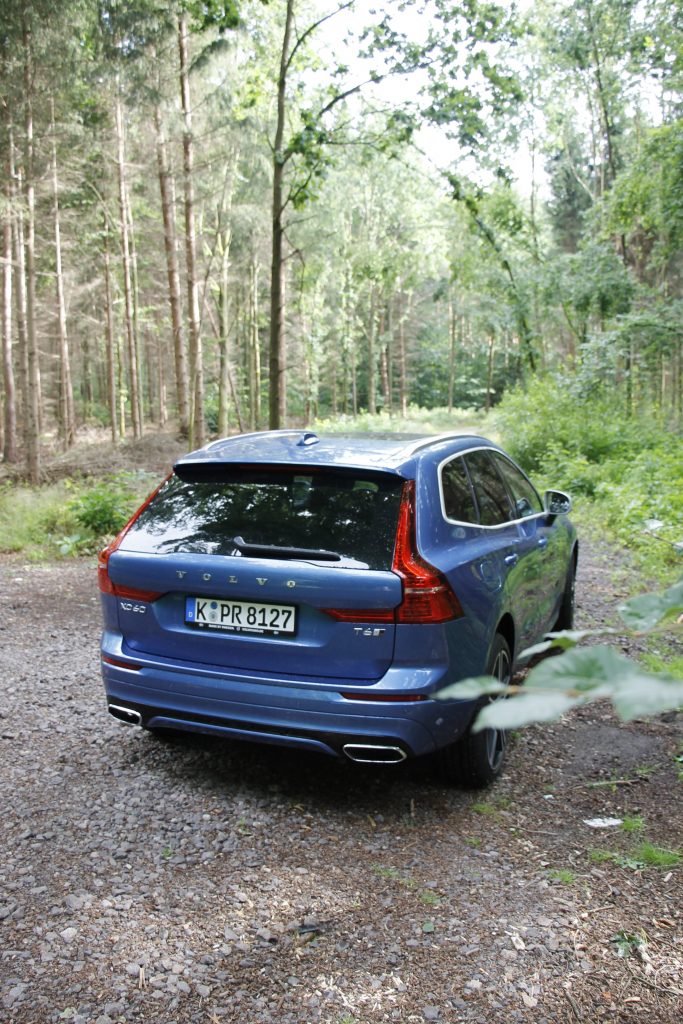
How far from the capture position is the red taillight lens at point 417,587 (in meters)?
3.46

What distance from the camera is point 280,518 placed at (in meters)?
3.80

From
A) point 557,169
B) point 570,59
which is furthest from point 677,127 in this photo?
point 557,169

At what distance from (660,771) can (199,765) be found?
2.50 meters

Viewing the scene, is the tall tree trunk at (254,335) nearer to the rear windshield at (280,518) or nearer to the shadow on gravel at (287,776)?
the shadow on gravel at (287,776)

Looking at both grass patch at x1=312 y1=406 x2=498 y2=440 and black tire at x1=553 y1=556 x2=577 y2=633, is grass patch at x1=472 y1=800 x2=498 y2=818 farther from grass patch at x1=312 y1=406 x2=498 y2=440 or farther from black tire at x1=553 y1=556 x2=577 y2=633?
grass patch at x1=312 y1=406 x2=498 y2=440

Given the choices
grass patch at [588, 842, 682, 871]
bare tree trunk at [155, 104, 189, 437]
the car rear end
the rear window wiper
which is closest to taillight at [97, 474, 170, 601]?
the car rear end

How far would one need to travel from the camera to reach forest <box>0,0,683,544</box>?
36.2 ft

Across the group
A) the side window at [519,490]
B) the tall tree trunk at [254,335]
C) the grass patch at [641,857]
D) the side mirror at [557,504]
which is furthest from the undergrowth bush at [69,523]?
the tall tree trunk at [254,335]

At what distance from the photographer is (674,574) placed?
863 centimetres

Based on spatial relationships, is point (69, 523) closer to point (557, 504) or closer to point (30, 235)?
point (30, 235)

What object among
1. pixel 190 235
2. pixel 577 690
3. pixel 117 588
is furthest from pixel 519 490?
pixel 190 235

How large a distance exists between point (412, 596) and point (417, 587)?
0.15 feet

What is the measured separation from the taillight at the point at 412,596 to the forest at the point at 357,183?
7.35m

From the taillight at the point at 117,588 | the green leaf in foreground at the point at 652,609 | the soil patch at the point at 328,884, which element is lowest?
the soil patch at the point at 328,884
